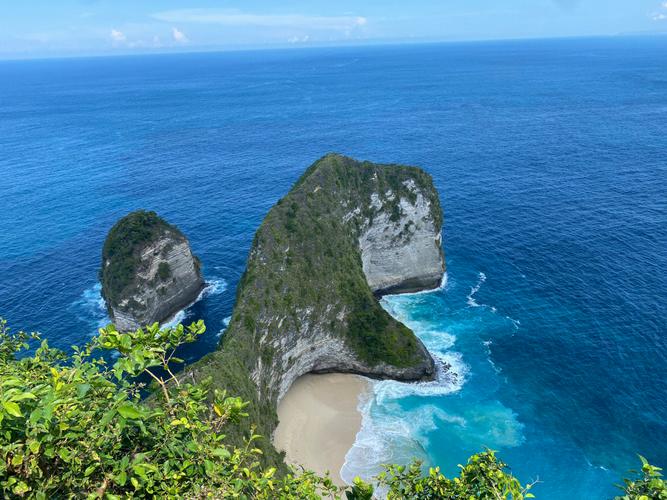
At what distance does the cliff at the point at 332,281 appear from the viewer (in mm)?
47969

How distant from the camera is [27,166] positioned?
130250 millimetres

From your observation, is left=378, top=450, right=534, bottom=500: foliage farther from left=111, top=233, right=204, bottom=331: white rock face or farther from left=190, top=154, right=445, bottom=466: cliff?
left=111, top=233, right=204, bottom=331: white rock face

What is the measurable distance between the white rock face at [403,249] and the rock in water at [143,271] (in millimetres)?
29397

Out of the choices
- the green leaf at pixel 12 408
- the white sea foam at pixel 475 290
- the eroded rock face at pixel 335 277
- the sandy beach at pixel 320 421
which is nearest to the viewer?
the green leaf at pixel 12 408

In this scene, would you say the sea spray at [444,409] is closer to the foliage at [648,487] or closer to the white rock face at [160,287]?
the white rock face at [160,287]

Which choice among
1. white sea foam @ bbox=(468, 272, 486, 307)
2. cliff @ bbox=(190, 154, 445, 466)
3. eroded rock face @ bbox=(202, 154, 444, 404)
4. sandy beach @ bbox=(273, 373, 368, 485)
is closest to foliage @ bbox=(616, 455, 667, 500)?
cliff @ bbox=(190, 154, 445, 466)

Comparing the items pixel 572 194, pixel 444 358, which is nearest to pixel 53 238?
pixel 444 358

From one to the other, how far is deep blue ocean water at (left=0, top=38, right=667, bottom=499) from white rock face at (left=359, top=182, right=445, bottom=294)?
13.4ft

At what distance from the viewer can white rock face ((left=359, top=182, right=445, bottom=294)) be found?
73.0 m

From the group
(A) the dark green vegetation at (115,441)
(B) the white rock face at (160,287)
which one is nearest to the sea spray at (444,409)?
(B) the white rock face at (160,287)

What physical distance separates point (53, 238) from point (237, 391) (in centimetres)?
7151

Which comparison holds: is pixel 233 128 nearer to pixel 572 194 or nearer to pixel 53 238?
pixel 53 238

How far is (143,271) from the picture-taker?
65250mm

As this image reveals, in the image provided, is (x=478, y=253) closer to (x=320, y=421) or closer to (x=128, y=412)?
(x=320, y=421)
